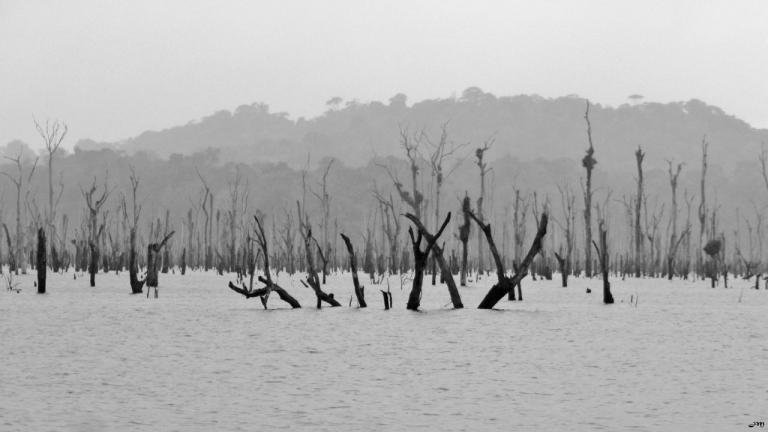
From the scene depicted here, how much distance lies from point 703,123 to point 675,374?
12927cm

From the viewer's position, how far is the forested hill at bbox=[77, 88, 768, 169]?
11881 cm

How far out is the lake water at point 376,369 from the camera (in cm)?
494

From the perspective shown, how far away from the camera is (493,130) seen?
408ft

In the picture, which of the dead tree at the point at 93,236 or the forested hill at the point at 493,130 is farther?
the forested hill at the point at 493,130

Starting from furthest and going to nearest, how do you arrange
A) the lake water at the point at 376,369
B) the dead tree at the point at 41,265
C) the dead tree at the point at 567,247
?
the dead tree at the point at 567,247, the dead tree at the point at 41,265, the lake water at the point at 376,369

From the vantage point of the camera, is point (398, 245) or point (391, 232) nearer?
point (391, 232)

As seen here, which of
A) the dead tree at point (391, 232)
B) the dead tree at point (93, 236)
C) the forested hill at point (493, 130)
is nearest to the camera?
the dead tree at point (93, 236)

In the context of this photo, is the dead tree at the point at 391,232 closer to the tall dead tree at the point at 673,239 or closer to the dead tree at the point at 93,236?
the dead tree at the point at 93,236

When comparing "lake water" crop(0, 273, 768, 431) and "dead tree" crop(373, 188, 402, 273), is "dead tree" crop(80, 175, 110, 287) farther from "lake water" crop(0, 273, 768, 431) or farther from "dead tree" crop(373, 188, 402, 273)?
"dead tree" crop(373, 188, 402, 273)

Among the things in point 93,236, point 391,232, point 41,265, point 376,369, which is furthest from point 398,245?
point 376,369

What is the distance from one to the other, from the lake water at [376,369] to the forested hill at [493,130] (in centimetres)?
9921

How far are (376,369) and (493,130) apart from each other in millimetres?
119302

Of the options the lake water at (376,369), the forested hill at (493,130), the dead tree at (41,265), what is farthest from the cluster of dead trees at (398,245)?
the forested hill at (493,130)

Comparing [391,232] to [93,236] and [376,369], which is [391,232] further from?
[376,369]
